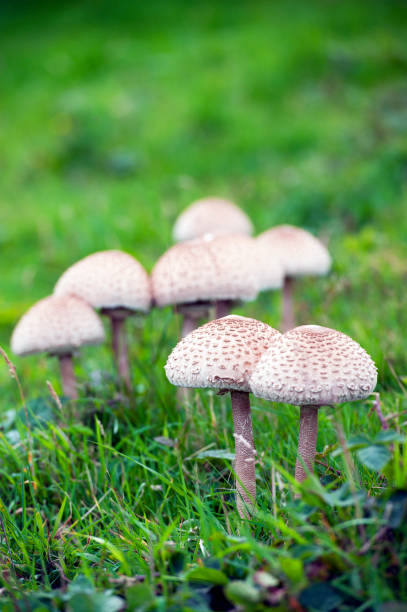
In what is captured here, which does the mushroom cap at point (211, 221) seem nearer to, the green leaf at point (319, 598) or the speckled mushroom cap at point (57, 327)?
the speckled mushroom cap at point (57, 327)

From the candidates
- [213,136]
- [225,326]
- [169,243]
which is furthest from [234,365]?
[213,136]

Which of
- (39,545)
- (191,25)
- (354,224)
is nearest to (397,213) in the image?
(354,224)

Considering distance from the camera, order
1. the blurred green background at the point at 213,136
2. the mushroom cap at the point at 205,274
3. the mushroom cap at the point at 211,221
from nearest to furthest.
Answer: the mushroom cap at the point at 205,274
the mushroom cap at the point at 211,221
the blurred green background at the point at 213,136

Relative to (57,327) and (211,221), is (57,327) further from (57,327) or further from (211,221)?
(211,221)

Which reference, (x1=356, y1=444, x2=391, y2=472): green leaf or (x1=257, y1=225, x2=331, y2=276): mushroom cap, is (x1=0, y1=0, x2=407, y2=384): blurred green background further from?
(x1=356, y1=444, x2=391, y2=472): green leaf

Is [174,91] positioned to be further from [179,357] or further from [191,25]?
[179,357]

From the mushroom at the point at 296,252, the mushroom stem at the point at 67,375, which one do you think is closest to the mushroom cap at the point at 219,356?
the mushroom stem at the point at 67,375
